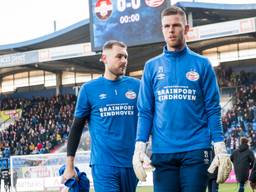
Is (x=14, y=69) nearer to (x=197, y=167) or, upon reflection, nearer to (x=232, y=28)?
(x=232, y=28)

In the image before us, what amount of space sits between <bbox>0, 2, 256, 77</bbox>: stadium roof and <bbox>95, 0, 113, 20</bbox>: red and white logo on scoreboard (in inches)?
107

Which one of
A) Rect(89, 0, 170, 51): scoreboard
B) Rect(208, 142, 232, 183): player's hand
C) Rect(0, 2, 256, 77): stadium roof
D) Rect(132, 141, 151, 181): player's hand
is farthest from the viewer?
Rect(0, 2, 256, 77): stadium roof

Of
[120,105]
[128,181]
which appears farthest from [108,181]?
[120,105]

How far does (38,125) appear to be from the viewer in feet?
136

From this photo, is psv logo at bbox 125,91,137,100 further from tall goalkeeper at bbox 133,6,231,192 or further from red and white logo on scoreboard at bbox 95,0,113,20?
red and white logo on scoreboard at bbox 95,0,113,20

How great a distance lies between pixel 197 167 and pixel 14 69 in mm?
46100

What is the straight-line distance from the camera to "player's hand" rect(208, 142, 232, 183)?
Answer: 4488 mm

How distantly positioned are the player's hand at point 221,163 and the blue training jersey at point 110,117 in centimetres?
183

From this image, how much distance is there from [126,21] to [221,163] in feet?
89.8

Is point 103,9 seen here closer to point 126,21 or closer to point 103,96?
point 126,21

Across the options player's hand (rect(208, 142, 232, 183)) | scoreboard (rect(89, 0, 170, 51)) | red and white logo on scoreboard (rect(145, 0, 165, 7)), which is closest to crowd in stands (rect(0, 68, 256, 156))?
scoreboard (rect(89, 0, 170, 51))

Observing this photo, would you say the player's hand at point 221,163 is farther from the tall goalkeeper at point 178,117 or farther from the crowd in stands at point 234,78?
the crowd in stands at point 234,78

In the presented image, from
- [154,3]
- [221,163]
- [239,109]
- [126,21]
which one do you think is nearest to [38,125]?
[126,21]

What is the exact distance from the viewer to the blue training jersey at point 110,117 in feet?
20.6
